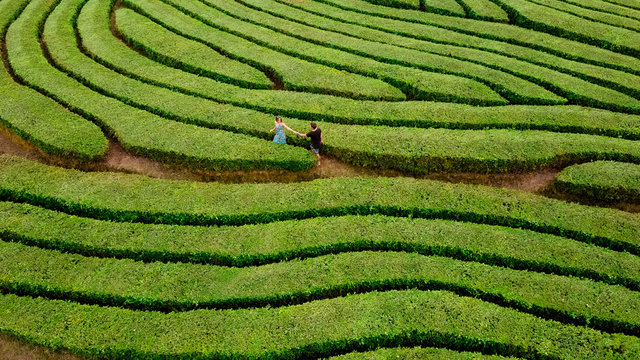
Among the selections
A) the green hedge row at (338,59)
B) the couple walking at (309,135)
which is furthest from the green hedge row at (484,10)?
the couple walking at (309,135)

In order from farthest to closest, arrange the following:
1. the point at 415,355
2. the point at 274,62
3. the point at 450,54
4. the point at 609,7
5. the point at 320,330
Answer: the point at 609,7 → the point at 450,54 → the point at 274,62 → the point at 320,330 → the point at 415,355

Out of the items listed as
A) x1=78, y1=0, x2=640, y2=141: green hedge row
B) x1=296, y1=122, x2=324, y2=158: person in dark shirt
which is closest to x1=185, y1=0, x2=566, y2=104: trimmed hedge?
x1=78, y1=0, x2=640, y2=141: green hedge row

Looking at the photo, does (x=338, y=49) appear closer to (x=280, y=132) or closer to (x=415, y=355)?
(x=280, y=132)

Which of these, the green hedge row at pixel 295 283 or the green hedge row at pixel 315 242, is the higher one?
the green hedge row at pixel 315 242

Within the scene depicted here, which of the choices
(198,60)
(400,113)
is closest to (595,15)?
(400,113)

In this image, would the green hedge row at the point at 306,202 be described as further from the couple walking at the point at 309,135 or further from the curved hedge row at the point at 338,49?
the curved hedge row at the point at 338,49

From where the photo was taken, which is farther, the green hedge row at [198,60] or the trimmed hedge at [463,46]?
the green hedge row at [198,60]

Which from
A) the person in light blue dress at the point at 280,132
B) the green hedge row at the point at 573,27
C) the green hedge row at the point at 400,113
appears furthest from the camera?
the green hedge row at the point at 573,27
